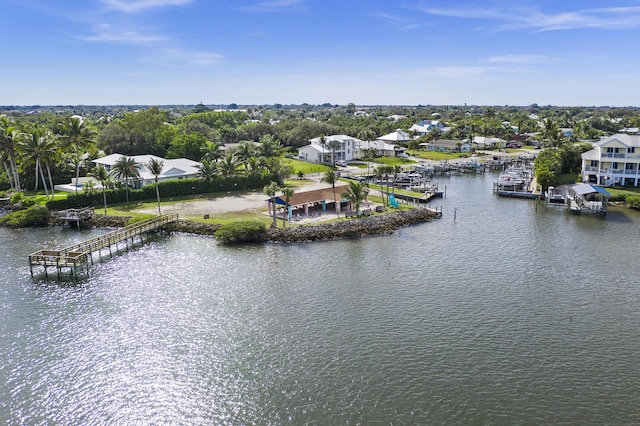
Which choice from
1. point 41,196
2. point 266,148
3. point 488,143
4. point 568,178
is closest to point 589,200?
point 568,178

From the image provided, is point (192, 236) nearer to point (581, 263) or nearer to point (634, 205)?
point (581, 263)

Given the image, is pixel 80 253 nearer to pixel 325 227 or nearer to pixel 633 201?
pixel 325 227

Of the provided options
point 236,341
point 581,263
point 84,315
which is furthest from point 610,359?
point 84,315

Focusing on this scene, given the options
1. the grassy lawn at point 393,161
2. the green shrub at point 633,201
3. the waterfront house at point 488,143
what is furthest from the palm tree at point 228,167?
the waterfront house at point 488,143

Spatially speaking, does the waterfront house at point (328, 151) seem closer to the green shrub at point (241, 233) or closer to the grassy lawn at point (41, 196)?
the grassy lawn at point (41, 196)

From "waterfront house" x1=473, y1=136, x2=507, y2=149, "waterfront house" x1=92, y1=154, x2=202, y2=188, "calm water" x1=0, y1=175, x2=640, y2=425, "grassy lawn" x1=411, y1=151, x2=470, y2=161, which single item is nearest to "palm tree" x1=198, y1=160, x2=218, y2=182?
"waterfront house" x1=92, y1=154, x2=202, y2=188

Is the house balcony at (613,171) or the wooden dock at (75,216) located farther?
the house balcony at (613,171)

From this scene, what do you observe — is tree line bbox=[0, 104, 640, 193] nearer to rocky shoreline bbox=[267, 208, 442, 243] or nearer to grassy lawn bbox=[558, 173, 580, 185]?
grassy lawn bbox=[558, 173, 580, 185]
